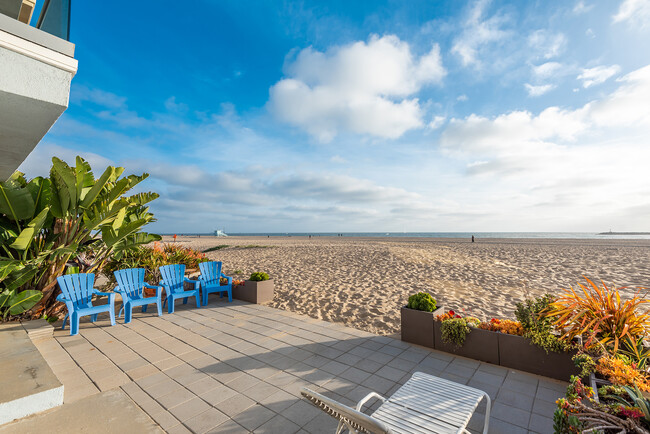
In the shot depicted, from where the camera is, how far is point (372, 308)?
6.87 metres

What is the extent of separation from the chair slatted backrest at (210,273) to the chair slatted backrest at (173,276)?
1.60ft

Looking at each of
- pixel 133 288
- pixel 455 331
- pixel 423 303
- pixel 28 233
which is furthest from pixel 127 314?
pixel 455 331

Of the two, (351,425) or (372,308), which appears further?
(372,308)

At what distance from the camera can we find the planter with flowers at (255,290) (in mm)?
7308

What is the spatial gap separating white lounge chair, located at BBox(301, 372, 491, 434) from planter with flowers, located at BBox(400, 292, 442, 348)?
191cm

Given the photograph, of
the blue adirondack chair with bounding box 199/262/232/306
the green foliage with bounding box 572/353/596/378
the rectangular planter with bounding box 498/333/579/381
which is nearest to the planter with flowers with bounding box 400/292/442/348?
the rectangular planter with bounding box 498/333/579/381

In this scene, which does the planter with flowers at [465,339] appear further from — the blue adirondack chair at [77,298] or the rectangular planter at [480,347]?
the blue adirondack chair at [77,298]

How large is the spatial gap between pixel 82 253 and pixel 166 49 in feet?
38.0

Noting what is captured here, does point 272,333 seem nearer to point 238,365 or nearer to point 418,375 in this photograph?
point 238,365

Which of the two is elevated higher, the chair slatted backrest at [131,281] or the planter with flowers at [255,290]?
the chair slatted backrest at [131,281]

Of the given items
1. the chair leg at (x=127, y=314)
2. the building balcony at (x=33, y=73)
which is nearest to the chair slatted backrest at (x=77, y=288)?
the chair leg at (x=127, y=314)

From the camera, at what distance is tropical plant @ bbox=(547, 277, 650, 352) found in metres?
3.35

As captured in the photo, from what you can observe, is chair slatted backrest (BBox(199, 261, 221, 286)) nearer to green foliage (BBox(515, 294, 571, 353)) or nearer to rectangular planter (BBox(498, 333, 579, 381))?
rectangular planter (BBox(498, 333, 579, 381))

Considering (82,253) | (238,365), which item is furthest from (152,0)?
(238,365)
